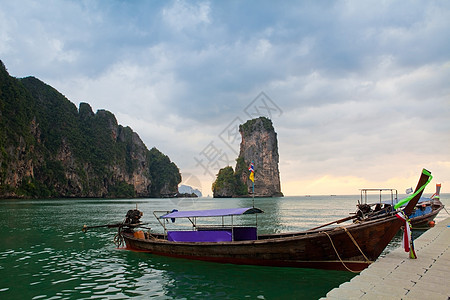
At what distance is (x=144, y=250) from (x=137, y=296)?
18.2ft

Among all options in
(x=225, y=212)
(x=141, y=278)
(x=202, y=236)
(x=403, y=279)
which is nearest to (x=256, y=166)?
(x=202, y=236)

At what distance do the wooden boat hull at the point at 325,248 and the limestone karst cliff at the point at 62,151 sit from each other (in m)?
76.8

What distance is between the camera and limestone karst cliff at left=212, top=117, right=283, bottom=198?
141 metres

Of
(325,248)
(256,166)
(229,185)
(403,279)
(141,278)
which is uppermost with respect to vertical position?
(256,166)

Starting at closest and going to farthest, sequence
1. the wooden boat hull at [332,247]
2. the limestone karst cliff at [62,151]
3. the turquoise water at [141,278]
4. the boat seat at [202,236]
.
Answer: the turquoise water at [141,278], the wooden boat hull at [332,247], the boat seat at [202,236], the limestone karst cliff at [62,151]

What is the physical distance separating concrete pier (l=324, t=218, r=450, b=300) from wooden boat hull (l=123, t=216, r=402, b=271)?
0.68m

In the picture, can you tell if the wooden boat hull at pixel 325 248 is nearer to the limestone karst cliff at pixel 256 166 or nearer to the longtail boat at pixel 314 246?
the longtail boat at pixel 314 246

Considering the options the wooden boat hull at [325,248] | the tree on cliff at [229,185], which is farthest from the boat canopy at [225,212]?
the tree on cliff at [229,185]

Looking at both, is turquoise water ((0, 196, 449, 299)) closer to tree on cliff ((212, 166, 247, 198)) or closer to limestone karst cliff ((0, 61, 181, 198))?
limestone karst cliff ((0, 61, 181, 198))

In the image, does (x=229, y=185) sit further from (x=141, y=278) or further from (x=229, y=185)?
(x=141, y=278)

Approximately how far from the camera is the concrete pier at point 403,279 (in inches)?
230

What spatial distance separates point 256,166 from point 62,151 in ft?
266

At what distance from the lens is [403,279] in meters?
6.82

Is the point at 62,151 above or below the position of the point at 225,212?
above
